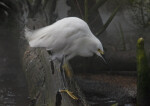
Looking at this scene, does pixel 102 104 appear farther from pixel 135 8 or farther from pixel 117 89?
pixel 135 8

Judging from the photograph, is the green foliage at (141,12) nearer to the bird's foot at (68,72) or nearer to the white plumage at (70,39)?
the bird's foot at (68,72)

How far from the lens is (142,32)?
6797 mm

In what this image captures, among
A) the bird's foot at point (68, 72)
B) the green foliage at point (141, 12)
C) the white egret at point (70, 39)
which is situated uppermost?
the green foliage at point (141, 12)

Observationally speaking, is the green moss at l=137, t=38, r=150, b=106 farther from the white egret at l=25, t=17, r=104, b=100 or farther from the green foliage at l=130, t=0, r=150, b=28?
the green foliage at l=130, t=0, r=150, b=28

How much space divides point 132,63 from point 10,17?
247 cm

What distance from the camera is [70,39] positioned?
332 centimetres

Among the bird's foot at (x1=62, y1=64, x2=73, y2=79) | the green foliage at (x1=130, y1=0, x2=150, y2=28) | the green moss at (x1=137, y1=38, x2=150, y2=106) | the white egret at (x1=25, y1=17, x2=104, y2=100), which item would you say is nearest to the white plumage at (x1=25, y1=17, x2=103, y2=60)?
the white egret at (x1=25, y1=17, x2=104, y2=100)

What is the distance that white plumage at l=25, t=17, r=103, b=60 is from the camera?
3.28m

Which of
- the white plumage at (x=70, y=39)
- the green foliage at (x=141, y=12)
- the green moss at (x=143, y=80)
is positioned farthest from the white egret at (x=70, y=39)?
the green foliage at (x=141, y=12)

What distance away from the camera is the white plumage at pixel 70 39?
3281 millimetres

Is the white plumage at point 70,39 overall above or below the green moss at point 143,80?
above

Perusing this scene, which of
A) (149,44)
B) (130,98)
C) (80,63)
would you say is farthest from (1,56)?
(149,44)

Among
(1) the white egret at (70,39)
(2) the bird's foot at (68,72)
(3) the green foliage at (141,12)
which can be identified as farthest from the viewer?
(3) the green foliage at (141,12)

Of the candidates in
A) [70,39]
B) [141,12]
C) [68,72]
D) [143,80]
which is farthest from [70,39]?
[141,12]
